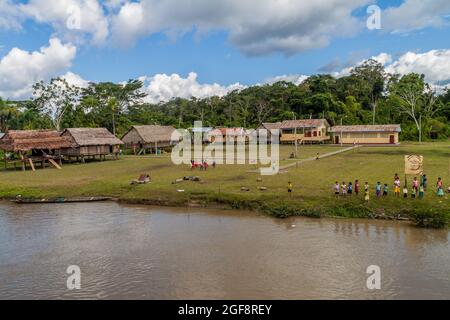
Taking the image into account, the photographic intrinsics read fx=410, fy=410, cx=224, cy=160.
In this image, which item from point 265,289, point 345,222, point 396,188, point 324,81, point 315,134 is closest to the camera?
point 265,289

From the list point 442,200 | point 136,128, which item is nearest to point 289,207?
point 442,200

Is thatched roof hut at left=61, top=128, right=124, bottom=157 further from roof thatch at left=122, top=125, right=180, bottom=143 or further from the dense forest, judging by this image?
the dense forest

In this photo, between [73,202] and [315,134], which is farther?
[315,134]

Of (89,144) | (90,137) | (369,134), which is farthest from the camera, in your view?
(369,134)

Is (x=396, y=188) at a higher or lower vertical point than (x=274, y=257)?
higher

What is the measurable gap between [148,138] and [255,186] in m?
27.3

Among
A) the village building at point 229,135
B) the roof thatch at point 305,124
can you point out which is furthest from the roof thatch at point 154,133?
the roof thatch at point 305,124

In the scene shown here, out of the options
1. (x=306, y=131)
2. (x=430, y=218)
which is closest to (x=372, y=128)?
(x=306, y=131)

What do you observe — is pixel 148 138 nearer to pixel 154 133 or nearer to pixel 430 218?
pixel 154 133

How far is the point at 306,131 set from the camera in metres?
56.3

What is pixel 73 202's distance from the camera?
2364cm

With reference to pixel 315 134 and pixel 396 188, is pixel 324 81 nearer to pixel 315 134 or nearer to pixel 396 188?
pixel 315 134

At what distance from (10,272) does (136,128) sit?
35.5 m
